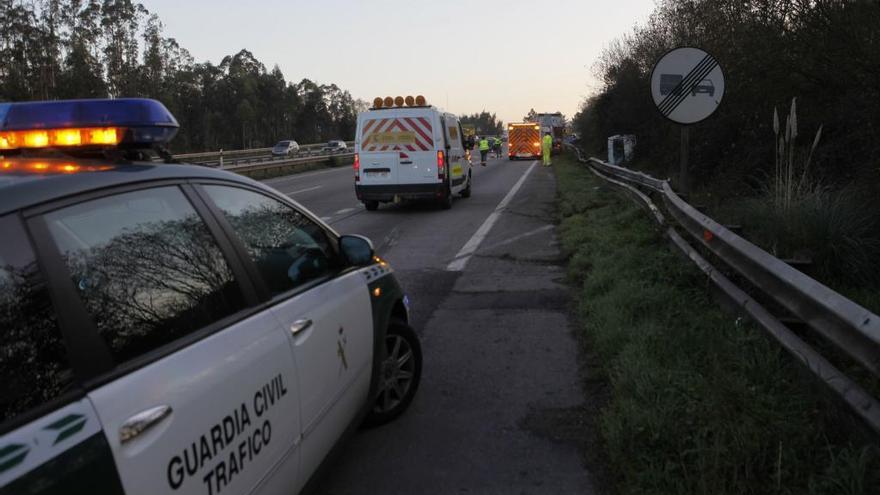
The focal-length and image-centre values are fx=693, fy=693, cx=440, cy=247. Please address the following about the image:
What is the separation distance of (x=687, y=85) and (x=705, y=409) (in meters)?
5.05

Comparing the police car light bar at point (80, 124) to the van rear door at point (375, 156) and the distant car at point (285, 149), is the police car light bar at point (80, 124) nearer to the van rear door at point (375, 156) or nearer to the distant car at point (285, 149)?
the van rear door at point (375, 156)

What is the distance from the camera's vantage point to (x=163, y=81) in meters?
87.6

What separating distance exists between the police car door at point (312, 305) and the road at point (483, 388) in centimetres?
26

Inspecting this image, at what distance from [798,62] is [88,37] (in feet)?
A: 260

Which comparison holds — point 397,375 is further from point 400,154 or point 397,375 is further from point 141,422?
point 400,154

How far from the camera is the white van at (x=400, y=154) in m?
14.3

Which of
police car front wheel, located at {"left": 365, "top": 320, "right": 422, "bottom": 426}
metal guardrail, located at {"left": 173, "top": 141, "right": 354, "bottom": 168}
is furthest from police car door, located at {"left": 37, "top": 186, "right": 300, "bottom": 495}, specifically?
metal guardrail, located at {"left": 173, "top": 141, "right": 354, "bottom": 168}

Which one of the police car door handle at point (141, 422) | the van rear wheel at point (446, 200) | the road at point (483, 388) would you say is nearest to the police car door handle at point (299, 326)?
the road at point (483, 388)

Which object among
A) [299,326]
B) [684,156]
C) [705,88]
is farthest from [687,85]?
[299,326]

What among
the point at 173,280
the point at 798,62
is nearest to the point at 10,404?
the point at 173,280

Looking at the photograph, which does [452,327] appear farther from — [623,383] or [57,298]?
[57,298]

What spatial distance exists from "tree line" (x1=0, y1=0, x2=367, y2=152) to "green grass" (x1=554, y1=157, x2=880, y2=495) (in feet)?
158

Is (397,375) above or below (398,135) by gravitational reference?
below

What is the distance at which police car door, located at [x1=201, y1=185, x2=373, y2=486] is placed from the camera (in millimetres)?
2652
